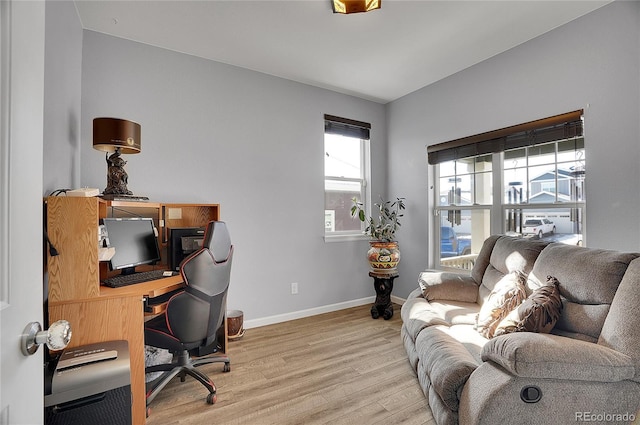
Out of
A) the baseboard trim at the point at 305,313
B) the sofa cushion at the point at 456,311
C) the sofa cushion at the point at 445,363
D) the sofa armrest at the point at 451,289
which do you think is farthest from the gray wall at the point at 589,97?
the baseboard trim at the point at 305,313

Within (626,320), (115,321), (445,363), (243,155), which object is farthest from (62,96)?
(626,320)

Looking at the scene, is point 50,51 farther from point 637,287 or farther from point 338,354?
point 637,287

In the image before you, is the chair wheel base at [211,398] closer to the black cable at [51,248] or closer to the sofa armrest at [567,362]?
the black cable at [51,248]

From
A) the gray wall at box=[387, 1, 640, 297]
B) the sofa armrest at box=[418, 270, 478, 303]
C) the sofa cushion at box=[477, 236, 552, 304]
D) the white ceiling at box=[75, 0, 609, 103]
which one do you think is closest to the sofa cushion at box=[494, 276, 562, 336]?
the sofa cushion at box=[477, 236, 552, 304]

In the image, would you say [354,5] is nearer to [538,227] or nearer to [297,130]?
[297,130]

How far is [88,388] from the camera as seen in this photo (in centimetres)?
133

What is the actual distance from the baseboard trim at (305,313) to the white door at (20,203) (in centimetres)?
264

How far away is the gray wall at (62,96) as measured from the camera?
5.53ft

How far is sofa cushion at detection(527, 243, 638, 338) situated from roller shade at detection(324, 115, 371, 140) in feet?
8.90

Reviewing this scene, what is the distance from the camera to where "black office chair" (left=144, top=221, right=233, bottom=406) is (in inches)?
74.6

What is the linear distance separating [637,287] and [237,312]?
283cm

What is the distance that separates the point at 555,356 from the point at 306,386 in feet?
4.98

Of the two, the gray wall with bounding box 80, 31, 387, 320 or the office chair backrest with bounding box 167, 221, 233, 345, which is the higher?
the gray wall with bounding box 80, 31, 387, 320

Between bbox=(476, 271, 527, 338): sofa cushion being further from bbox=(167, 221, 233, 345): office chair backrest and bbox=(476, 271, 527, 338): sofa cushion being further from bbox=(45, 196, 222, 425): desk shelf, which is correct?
bbox=(45, 196, 222, 425): desk shelf
